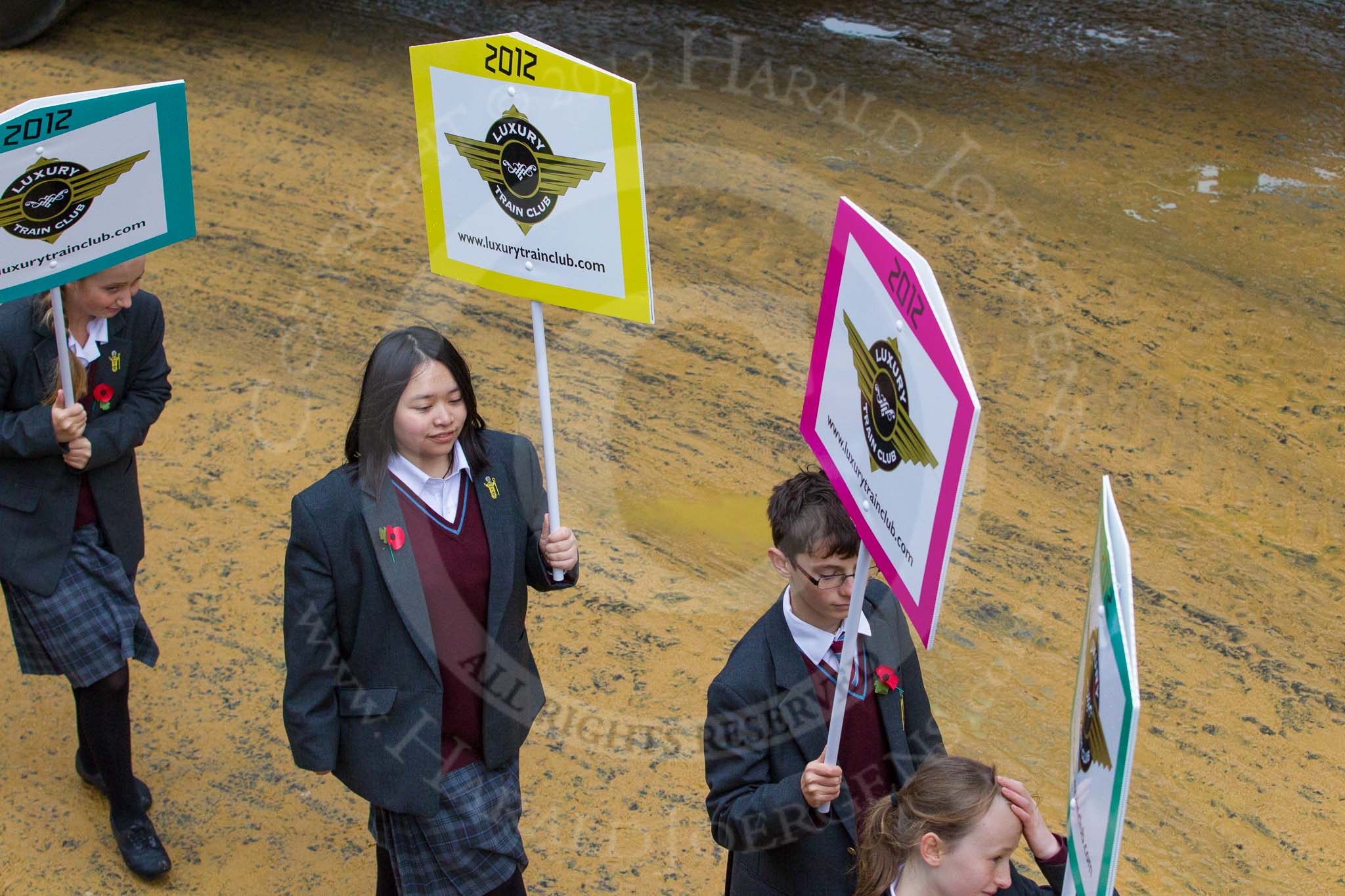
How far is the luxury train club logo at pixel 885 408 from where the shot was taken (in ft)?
6.73

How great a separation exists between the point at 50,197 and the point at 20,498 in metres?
0.81

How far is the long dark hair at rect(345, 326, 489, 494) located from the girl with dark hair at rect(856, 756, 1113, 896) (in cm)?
128

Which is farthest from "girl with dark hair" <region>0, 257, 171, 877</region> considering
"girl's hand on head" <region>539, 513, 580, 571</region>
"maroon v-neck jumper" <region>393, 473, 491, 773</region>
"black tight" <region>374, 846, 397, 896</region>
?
"girl's hand on head" <region>539, 513, 580, 571</region>

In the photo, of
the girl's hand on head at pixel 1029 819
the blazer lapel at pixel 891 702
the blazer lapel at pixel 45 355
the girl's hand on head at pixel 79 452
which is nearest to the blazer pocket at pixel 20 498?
the girl's hand on head at pixel 79 452

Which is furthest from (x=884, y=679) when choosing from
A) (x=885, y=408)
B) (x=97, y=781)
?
(x=97, y=781)

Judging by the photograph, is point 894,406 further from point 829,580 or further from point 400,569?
point 400,569

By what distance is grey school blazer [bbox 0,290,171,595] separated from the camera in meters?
3.35

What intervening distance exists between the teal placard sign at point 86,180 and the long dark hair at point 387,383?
0.83 meters

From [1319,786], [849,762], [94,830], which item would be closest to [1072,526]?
[1319,786]

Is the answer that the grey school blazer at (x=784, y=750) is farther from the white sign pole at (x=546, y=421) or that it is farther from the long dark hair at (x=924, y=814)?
the white sign pole at (x=546, y=421)

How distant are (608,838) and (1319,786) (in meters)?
2.20

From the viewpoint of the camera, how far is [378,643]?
290 cm

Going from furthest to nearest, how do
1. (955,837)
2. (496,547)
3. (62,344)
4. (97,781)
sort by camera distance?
(97,781)
(62,344)
(496,547)
(955,837)

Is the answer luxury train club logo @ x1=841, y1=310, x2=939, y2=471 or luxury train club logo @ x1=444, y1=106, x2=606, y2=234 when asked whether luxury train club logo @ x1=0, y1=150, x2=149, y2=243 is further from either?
luxury train club logo @ x1=841, y1=310, x2=939, y2=471
